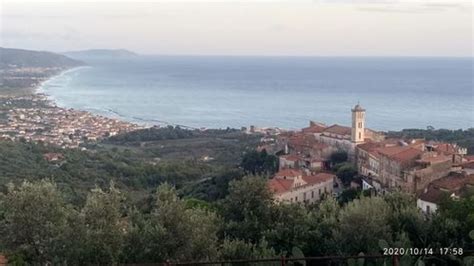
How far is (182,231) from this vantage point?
10.4 metres

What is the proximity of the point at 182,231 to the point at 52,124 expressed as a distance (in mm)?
→ 59660

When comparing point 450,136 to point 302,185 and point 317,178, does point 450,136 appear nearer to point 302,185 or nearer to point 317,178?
point 317,178

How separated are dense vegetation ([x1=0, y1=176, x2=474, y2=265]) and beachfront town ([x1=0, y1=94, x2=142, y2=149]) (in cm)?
4145

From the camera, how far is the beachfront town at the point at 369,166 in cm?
2302

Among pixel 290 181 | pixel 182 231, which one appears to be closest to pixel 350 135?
pixel 290 181

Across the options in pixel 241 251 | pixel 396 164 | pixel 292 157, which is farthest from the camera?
pixel 292 157

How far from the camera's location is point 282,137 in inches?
1672

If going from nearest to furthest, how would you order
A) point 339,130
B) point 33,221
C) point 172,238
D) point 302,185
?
point 172,238 → point 33,221 → point 302,185 → point 339,130

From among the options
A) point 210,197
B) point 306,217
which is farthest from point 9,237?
point 210,197

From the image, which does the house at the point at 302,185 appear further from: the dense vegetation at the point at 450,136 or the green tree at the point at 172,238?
the green tree at the point at 172,238

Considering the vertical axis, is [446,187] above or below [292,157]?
above

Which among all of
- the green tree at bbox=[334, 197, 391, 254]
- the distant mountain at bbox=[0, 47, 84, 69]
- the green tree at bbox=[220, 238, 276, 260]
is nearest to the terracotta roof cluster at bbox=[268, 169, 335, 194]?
the green tree at bbox=[334, 197, 391, 254]

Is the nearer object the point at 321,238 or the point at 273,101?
the point at 321,238

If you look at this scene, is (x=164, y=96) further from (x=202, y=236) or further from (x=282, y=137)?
(x=202, y=236)
